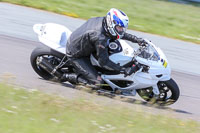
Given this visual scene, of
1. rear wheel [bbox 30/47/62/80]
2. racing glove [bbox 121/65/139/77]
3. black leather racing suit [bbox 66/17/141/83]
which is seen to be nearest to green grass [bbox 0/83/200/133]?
racing glove [bbox 121/65/139/77]

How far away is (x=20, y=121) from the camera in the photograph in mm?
4832

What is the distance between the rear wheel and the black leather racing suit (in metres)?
0.34

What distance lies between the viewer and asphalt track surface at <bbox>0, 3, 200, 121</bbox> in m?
7.34

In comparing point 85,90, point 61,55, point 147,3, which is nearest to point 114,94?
point 85,90

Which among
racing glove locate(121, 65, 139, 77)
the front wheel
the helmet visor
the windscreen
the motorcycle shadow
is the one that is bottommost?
the motorcycle shadow

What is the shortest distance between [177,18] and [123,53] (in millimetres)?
7922

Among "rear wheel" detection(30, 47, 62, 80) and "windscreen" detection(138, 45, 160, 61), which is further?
"rear wheel" detection(30, 47, 62, 80)

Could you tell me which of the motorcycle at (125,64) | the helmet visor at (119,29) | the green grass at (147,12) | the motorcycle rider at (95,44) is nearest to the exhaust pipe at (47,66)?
the motorcycle at (125,64)

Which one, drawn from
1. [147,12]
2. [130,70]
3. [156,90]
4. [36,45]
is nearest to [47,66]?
[130,70]

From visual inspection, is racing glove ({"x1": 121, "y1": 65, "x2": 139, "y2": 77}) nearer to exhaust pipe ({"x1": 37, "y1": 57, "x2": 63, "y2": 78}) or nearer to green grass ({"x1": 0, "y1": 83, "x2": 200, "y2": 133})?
green grass ({"x1": 0, "y1": 83, "x2": 200, "y2": 133})

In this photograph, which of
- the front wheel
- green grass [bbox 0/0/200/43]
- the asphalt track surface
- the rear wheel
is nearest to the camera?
the front wheel

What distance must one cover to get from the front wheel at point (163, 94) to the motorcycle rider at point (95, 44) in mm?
576

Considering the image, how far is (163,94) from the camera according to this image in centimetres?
706

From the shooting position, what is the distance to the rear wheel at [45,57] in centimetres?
720
